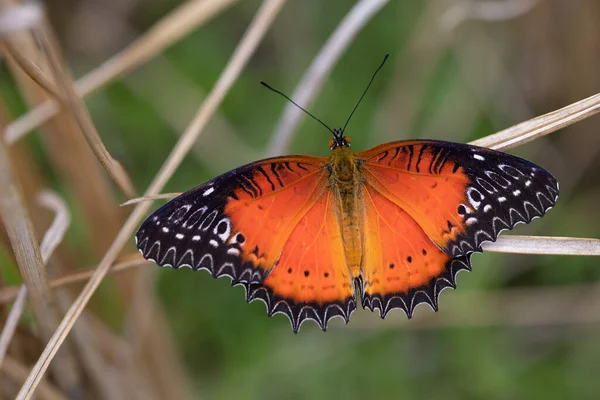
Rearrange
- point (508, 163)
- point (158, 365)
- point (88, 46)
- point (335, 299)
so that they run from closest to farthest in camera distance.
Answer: point (508, 163) < point (335, 299) < point (158, 365) < point (88, 46)

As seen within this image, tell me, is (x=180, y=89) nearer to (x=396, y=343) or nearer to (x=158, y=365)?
(x=158, y=365)

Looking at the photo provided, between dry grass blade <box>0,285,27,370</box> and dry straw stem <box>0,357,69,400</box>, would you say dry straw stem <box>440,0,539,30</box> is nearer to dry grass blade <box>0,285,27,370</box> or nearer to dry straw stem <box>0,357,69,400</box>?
dry grass blade <box>0,285,27,370</box>

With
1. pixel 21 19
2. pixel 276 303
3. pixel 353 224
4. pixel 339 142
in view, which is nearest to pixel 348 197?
pixel 353 224

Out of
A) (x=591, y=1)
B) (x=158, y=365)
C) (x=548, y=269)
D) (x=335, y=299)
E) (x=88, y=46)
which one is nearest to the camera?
(x=335, y=299)

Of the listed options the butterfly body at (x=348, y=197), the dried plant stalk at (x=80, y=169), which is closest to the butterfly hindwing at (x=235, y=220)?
the butterfly body at (x=348, y=197)

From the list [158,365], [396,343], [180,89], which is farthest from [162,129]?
[396,343]

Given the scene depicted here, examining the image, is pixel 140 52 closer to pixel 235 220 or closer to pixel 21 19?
pixel 235 220

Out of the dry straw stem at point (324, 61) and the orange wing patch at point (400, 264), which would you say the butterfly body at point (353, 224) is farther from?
the dry straw stem at point (324, 61)
